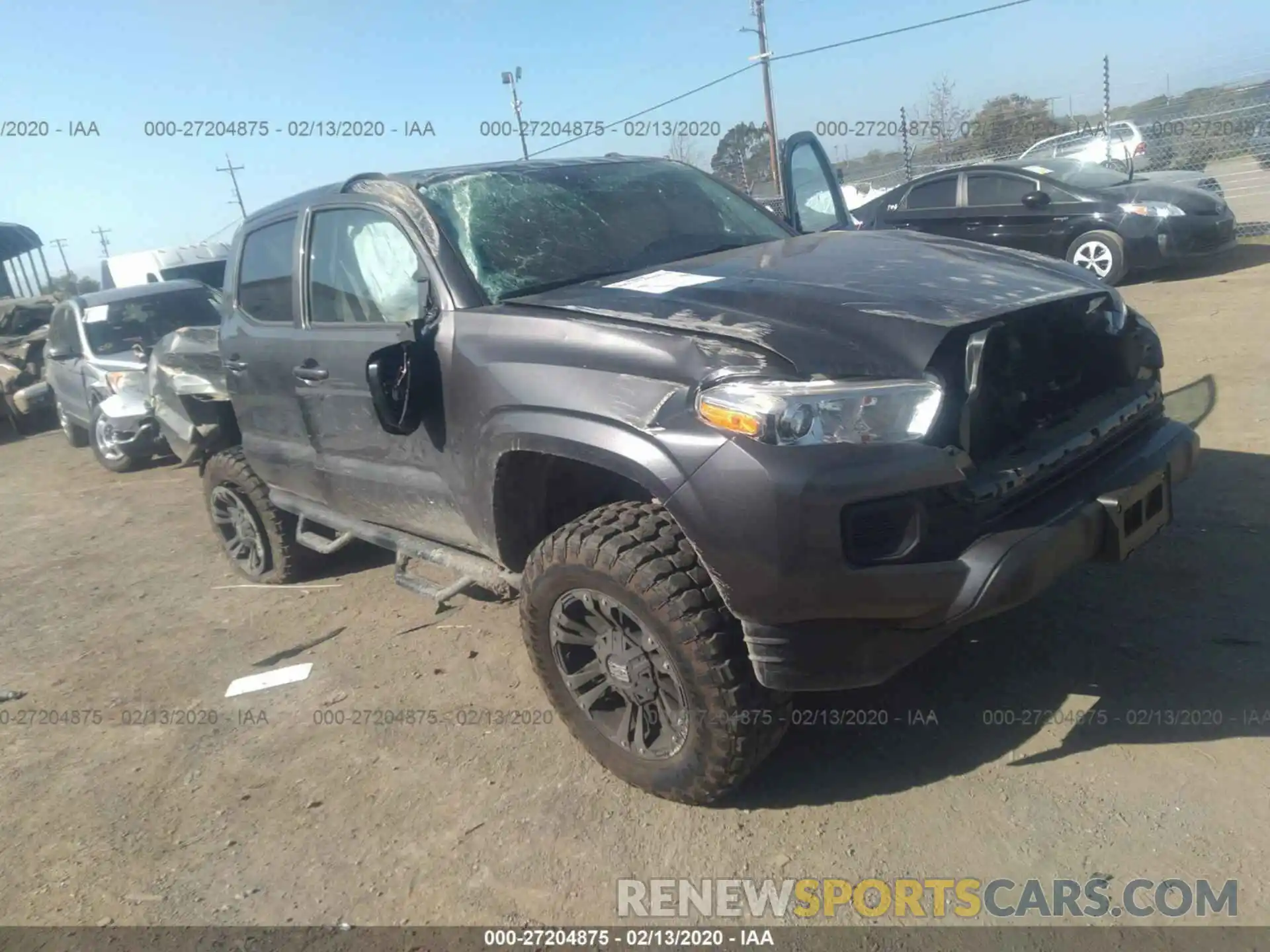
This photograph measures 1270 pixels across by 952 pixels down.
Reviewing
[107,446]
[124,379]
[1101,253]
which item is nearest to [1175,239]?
[1101,253]

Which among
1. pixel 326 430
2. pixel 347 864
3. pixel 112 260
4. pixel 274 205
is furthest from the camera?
pixel 112 260

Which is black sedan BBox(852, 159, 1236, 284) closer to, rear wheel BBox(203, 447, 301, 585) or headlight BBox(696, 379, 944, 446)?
rear wheel BBox(203, 447, 301, 585)

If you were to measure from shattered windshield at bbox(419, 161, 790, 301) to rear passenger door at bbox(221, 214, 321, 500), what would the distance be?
3.43 ft

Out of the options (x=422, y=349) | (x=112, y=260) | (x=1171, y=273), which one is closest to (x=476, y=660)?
(x=422, y=349)

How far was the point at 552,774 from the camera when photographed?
3283 mm

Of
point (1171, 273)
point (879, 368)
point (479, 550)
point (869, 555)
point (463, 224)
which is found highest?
point (463, 224)

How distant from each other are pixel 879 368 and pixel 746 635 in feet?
2.56

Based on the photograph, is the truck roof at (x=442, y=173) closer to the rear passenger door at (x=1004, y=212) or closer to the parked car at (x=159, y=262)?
the rear passenger door at (x=1004, y=212)

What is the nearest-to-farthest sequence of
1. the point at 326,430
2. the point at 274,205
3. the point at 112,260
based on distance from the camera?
the point at 326,430, the point at 274,205, the point at 112,260

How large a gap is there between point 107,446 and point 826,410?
8.75 metres

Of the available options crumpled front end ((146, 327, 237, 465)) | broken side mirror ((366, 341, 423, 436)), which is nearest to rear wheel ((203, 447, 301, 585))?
crumpled front end ((146, 327, 237, 465))

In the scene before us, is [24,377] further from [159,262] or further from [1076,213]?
[1076,213]

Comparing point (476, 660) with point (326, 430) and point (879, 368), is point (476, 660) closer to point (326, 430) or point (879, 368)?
point (326, 430)

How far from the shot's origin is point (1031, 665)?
11.3 feet
